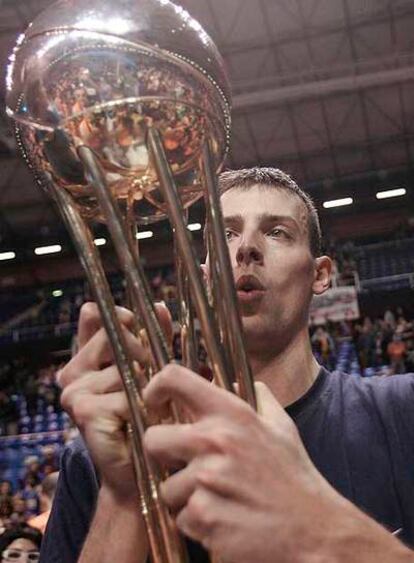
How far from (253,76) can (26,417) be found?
192 inches

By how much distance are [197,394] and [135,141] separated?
0.22 meters

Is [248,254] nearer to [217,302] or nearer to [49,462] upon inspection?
[217,302]

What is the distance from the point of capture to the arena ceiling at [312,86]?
7.59 m

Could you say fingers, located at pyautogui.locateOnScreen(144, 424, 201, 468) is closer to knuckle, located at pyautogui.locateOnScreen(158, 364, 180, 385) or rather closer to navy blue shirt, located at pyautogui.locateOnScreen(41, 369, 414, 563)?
knuckle, located at pyautogui.locateOnScreen(158, 364, 180, 385)

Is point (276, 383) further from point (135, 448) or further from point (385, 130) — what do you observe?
point (385, 130)

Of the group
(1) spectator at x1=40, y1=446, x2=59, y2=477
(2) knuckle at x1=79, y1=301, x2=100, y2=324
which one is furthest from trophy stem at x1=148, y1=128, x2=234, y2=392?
(1) spectator at x1=40, y1=446, x2=59, y2=477

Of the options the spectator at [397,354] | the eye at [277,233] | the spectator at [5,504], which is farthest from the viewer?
the spectator at [397,354]

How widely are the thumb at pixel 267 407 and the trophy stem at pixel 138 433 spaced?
0.08 m

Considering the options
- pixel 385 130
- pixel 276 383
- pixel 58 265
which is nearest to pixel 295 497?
pixel 276 383

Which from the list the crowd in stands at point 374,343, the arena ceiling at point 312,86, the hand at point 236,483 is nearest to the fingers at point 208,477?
the hand at point 236,483

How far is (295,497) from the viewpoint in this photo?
1.47 ft

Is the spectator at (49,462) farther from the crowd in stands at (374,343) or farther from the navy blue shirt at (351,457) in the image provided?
the navy blue shirt at (351,457)

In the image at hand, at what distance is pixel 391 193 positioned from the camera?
11469mm

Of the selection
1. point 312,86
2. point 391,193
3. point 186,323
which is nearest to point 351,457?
point 186,323
